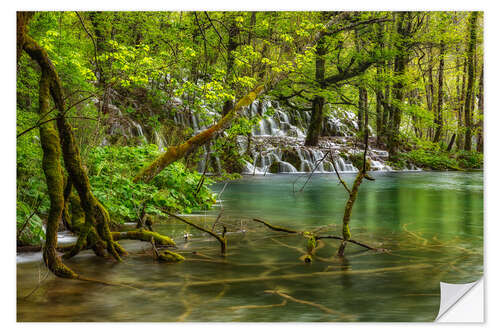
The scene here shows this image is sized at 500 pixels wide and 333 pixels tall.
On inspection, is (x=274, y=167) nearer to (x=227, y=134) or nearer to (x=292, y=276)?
(x=227, y=134)

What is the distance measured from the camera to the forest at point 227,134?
3221 mm

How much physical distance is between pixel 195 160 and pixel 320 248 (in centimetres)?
233

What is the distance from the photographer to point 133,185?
443 centimetres

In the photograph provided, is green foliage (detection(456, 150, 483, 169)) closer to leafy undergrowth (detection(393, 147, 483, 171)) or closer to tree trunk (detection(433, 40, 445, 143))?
leafy undergrowth (detection(393, 147, 483, 171))

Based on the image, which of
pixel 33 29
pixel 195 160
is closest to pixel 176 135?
pixel 195 160

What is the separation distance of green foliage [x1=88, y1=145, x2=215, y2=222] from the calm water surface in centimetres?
38

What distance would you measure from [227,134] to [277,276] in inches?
103

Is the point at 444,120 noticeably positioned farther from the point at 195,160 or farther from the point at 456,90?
the point at 195,160

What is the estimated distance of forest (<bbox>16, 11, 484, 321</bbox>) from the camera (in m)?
3.22

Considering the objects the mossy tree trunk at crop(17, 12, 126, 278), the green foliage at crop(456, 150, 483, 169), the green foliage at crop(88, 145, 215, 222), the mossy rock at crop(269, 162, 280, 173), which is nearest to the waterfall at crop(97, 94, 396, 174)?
the mossy rock at crop(269, 162, 280, 173)

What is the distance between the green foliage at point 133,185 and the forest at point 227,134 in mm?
23

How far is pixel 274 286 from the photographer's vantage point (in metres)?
3.16

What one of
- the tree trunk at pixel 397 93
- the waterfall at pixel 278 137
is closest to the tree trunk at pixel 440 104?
the tree trunk at pixel 397 93
